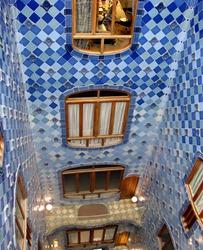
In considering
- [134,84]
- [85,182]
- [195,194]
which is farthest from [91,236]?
[134,84]

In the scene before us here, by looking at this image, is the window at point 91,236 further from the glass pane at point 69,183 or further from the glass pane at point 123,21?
the glass pane at point 123,21

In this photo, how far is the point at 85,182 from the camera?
11516mm

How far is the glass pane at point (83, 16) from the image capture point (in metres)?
6.75

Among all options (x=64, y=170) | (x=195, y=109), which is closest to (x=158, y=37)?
(x=195, y=109)

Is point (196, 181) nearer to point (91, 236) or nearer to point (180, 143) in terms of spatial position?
point (180, 143)

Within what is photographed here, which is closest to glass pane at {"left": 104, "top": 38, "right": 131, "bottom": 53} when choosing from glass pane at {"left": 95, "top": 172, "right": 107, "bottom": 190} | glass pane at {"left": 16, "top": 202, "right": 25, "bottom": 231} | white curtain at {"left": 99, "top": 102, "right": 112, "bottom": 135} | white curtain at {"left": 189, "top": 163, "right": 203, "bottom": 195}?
white curtain at {"left": 99, "top": 102, "right": 112, "bottom": 135}

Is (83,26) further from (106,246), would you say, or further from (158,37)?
(106,246)

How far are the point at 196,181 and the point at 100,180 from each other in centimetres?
461

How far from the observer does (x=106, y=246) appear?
14.3 m

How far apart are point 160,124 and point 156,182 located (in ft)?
6.89

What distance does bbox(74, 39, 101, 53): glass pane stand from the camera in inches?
291

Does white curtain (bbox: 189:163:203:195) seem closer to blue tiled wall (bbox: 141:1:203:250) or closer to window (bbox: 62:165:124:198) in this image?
blue tiled wall (bbox: 141:1:203:250)

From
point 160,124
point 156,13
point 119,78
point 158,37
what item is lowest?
point 160,124

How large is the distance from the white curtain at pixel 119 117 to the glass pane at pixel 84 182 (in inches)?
95.9
